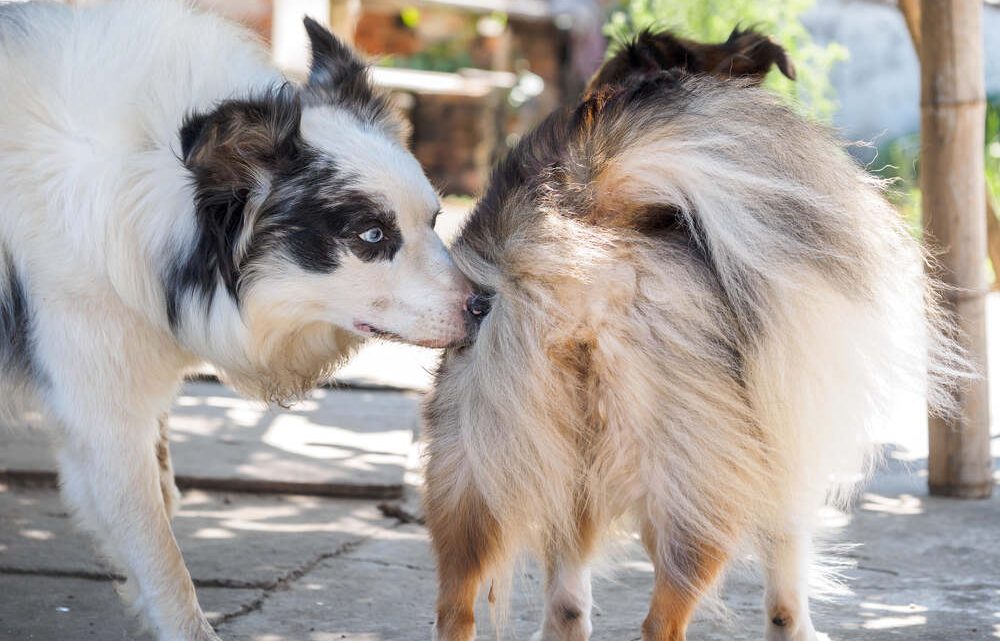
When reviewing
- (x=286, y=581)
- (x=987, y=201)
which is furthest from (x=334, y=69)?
(x=987, y=201)

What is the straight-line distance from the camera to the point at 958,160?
454 cm

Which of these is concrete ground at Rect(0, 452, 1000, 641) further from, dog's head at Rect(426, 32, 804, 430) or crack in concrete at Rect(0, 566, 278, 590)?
dog's head at Rect(426, 32, 804, 430)

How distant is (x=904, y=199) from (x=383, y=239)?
1471 millimetres

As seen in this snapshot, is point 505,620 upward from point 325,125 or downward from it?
downward

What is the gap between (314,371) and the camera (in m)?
3.49

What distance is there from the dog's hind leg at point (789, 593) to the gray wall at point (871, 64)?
11.5 m

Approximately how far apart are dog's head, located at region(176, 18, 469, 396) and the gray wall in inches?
463

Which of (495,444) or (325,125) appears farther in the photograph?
(325,125)

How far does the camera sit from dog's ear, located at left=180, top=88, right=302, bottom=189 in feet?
9.54

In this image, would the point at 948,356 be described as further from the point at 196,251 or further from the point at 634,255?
the point at 196,251

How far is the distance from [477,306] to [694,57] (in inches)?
63.2

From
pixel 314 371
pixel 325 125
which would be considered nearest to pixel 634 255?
pixel 325 125

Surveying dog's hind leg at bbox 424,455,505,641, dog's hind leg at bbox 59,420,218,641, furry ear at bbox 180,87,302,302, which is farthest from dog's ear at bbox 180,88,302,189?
dog's hind leg at bbox 424,455,505,641

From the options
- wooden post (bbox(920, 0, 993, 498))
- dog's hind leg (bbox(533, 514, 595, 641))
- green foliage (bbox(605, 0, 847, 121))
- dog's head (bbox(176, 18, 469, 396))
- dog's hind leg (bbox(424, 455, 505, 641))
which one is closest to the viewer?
dog's hind leg (bbox(424, 455, 505, 641))
